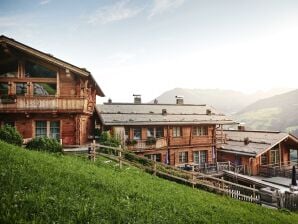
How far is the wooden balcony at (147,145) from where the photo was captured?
96.1ft

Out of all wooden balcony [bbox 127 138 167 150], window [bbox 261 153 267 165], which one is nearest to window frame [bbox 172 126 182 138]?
wooden balcony [bbox 127 138 167 150]

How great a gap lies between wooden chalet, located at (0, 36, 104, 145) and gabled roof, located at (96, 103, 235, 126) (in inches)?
184

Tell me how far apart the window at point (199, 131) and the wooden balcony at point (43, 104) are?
52.4ft

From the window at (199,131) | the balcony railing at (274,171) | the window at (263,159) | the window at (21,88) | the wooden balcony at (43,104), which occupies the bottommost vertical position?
the balcony railing at (274,171)

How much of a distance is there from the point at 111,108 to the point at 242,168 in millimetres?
18284

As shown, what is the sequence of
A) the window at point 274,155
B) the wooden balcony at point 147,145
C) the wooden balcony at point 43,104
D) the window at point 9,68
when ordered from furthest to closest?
the window at point 274,155, the wooden balcony at point 147,145, the window at point 9,68, the wooden balcony at point 43,104

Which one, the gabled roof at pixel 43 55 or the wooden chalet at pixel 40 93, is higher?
the gabled roof at pixel 43 55

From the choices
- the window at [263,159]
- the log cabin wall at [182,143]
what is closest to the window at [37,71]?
the log cabin wall at [182,143]

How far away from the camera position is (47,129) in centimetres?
2434

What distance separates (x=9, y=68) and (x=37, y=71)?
99.6 inches

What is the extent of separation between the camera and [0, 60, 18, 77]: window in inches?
937

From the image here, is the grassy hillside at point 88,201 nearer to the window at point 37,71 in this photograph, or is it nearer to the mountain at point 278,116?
the window at point 37,71

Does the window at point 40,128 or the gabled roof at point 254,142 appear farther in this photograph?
the gabled roof at point 254,142

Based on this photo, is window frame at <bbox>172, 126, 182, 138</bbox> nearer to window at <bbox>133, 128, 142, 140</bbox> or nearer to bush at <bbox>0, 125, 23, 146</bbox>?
window at <bbox>133, 128, 142, 140</bbox>
